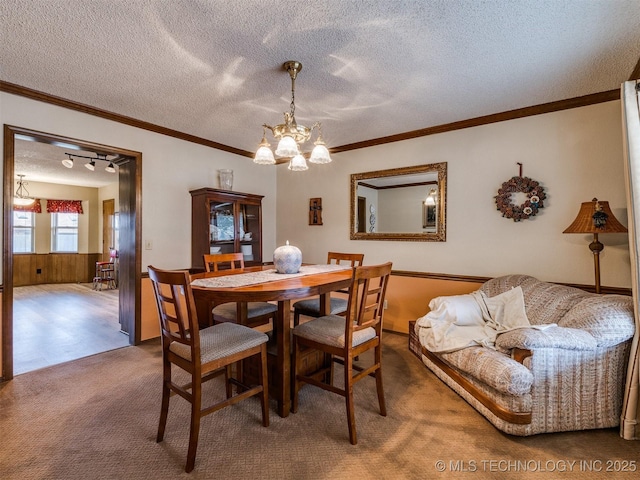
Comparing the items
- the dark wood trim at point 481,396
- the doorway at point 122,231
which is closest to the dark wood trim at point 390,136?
the doorway at point 122,231

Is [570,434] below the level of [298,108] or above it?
below

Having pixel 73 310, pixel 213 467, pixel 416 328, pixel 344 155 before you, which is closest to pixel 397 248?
pixel 416 328

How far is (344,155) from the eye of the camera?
416 cm

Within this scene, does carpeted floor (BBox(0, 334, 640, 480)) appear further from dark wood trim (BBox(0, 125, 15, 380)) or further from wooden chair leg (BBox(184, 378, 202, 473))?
dark wood trim (BBox(0, 125, 15, 380))

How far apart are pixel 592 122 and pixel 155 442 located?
4.05m

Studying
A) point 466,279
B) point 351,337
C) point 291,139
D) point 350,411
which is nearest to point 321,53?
point 291,139

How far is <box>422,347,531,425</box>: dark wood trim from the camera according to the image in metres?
1.79

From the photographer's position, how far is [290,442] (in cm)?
176

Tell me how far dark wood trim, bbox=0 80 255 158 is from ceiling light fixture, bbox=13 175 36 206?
5262 millimetres

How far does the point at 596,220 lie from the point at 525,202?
0.62m

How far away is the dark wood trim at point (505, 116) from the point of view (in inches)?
103

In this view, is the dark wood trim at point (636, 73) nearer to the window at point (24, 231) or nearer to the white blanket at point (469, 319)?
the white blanket at point (469, 319)

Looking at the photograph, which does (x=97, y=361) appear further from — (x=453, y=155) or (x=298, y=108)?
(x=453, y=155)

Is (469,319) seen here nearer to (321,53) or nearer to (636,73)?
(636,73)
